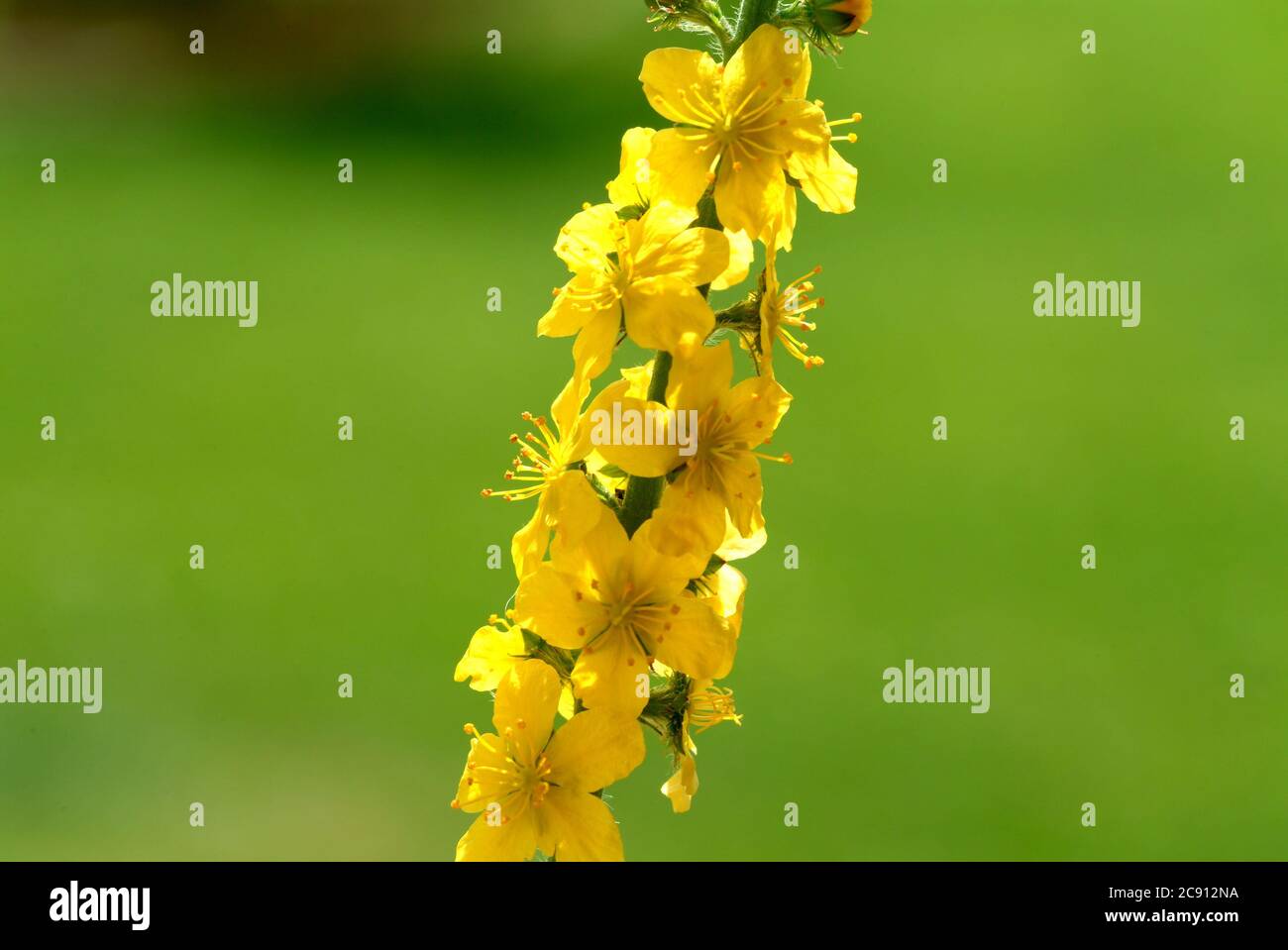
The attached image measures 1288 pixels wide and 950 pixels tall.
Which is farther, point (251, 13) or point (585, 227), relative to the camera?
point (251, 13)

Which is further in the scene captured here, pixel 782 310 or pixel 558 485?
pixel 782 310

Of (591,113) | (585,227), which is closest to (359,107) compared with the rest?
(591,113)

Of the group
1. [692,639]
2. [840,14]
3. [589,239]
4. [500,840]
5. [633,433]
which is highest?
[840,14]

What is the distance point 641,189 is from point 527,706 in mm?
287

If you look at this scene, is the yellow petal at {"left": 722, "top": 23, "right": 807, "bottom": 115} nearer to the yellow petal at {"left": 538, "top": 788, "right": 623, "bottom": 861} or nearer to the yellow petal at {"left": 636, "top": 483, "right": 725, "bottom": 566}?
the yellow petal at {"left": 636, "top": 483, "right": 725, "bottom": 566}

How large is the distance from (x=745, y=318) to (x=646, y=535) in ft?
0.46

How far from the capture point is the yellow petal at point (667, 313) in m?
0.65

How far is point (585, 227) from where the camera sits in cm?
71

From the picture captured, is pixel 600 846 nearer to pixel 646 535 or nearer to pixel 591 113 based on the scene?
pixel 646 535

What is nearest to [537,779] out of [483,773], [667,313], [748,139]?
[483,773]

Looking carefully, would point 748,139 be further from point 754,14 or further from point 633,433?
point 633,433

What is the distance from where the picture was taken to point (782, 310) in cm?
74

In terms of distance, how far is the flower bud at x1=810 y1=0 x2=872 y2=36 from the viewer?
2.22 ft

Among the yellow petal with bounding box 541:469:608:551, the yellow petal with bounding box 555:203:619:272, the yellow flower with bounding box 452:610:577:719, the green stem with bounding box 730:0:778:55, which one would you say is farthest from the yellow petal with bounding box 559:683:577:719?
the green stem with bounding box 730:0:778:55
